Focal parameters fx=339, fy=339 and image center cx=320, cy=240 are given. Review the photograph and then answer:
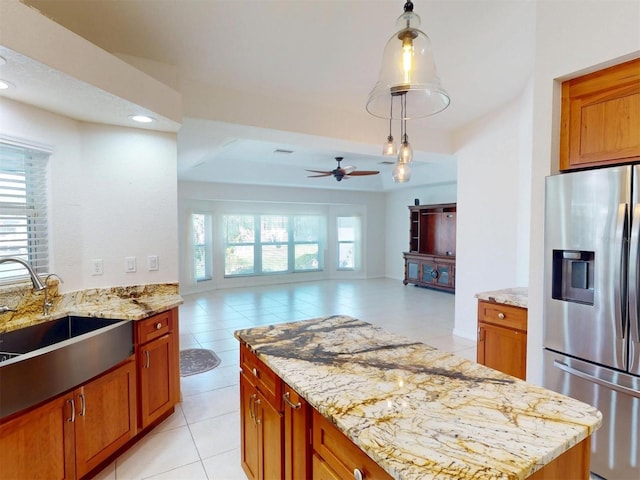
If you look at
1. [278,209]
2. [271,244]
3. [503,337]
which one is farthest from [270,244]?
[503,337]

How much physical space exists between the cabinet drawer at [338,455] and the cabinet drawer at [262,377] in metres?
0.28

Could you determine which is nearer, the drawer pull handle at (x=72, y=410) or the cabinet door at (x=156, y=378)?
the drawer pull handle at (x=72, y=410)

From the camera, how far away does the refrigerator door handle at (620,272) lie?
1.78 m

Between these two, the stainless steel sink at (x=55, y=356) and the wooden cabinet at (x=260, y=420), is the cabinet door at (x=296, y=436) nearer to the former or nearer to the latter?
the wooden cabinet at (x=260, y=420)

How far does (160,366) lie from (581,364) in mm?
2765

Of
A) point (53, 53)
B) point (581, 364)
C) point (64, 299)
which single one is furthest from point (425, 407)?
point (64, 299)

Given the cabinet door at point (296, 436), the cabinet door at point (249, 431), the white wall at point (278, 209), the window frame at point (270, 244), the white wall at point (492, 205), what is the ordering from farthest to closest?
the window frame at point (270, 244)
the white wall at point (278, 209)
the white wall at point (492, 205)
the cabinet door at point (249, 431)
the cabinet door at point (296, 436)

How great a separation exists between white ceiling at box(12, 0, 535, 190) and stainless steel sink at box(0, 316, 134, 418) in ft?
6.09

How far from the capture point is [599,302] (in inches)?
74.6

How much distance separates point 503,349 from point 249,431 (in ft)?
6.71

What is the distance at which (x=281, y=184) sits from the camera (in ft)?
26.3

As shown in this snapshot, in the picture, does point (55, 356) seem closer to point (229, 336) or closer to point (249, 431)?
point (249, 431)

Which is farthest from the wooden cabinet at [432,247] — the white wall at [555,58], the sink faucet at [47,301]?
the sink faucet at [47,301]

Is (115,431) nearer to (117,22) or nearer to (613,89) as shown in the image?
(117,22)
